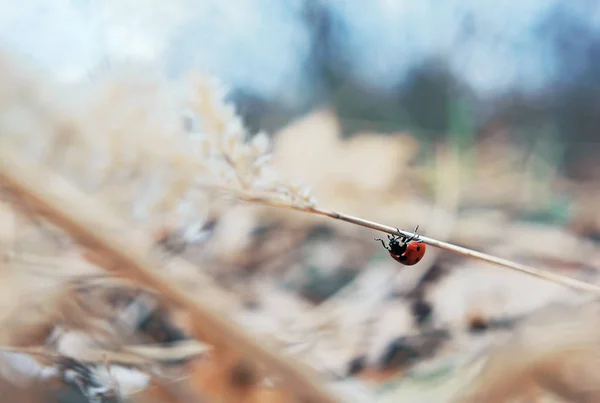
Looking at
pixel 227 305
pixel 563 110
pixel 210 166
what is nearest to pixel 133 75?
pixel 210 166

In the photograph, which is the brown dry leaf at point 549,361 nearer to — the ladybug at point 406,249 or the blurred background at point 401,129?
the blurred background at point 401,129

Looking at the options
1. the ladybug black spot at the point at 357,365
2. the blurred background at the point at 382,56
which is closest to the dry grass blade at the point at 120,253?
the ladybug black spot at the point at 357,365

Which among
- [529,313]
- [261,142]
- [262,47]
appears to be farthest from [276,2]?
[529,313]

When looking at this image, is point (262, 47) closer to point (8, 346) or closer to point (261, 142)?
point (261, 142)

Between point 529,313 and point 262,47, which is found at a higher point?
point 262,47

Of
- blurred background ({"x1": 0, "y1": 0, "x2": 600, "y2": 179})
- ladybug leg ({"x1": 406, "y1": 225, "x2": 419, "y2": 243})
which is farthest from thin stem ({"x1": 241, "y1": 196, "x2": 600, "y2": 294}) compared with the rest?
blurred background ({"x1": 0, "y1": 0, "x2": 600, "y2": 179})

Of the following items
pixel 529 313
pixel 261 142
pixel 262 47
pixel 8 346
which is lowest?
pixel 8 346

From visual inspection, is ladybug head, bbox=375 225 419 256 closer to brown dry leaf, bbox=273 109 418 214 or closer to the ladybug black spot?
brown dry leaf, bbox=273 109 418 214
